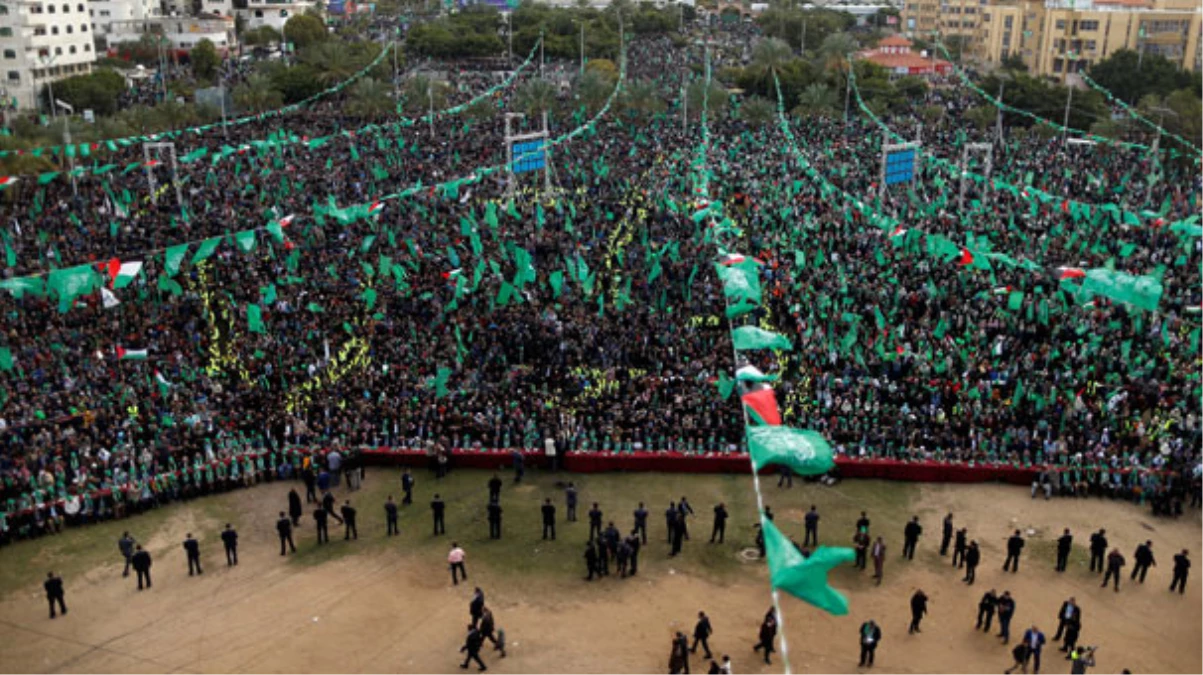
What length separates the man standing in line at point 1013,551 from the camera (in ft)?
71.2

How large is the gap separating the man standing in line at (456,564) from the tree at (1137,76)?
77.1m

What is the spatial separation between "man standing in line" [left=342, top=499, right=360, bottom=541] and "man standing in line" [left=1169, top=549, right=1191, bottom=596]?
1699 centimetres

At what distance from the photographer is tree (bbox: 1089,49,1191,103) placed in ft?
267

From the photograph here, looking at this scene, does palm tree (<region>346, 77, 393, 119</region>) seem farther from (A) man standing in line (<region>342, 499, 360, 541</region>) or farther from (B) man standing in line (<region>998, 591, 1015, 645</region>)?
(B) man standing in line (<region>998, 591, 1015, 645</region>)

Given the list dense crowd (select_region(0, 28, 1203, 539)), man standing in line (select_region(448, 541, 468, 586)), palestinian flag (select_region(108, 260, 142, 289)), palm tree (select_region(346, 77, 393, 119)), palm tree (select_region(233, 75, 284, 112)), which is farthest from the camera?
palm tree (select_region(233, 75, 284, 112))

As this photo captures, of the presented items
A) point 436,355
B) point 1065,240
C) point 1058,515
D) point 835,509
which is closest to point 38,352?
point 436,355

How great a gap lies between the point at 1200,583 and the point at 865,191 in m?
31.6

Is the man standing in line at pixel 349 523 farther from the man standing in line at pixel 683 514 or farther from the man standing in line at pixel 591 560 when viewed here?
the man standing in line at pixel 683 514

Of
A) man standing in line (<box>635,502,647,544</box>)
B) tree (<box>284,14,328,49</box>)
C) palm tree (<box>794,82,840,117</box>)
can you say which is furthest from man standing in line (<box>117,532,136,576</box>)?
tree (<box>284,14,328,49</box>)

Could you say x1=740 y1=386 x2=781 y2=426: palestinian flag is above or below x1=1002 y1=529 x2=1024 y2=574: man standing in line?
above

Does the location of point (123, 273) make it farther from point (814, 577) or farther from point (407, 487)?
point (814, 577)

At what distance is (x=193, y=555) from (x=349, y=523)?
324 centimetres

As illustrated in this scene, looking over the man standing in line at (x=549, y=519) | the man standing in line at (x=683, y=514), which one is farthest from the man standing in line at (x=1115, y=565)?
the man standing in line at (x=549, y=519)

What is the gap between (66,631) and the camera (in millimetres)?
20156
